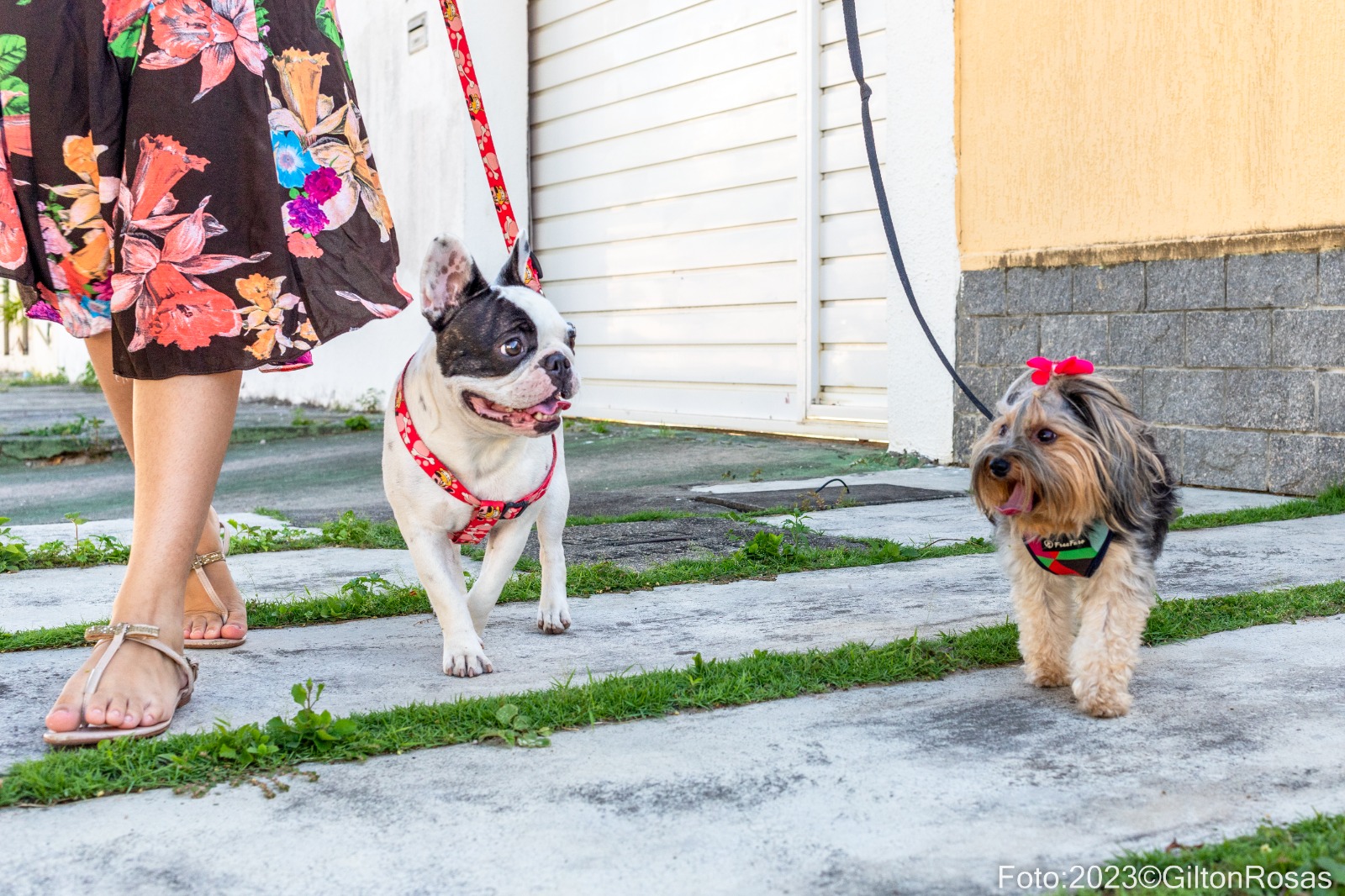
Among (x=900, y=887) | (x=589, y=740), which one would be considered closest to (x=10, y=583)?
(x=589, y=740)

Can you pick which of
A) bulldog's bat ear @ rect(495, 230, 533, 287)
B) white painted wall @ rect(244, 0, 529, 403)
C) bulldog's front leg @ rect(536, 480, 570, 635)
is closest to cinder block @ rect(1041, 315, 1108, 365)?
bulldog's front leg @ rect(536, 480, 570, 635)

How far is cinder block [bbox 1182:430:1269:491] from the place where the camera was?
5430 mm

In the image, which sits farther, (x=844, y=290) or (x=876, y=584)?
(x=844, y=290)

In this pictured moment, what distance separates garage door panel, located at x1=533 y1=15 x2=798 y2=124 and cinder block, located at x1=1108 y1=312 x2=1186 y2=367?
303 cm

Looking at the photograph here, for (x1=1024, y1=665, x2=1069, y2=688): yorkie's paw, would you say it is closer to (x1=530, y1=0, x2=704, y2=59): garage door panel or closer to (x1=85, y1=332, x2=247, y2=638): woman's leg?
(x1=85, y1=332, x2=247, y2=638): woman's leg

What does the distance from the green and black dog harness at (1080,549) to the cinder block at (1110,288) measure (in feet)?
11.4

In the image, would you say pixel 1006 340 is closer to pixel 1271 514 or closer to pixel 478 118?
pixel 1271 514

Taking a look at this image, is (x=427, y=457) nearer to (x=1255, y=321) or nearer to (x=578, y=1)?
(x=1255, y=321)

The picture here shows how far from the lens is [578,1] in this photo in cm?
964

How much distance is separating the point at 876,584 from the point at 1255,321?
2.70 m

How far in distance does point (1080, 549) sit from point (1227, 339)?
331 centimetres

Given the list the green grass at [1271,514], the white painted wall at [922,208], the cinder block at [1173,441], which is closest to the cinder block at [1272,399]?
the cinder block at [1173,441]

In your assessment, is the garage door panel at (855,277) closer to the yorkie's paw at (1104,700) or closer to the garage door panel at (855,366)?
the garage door panel at (855,366)

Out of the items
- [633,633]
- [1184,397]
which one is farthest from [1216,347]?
[633,633]
